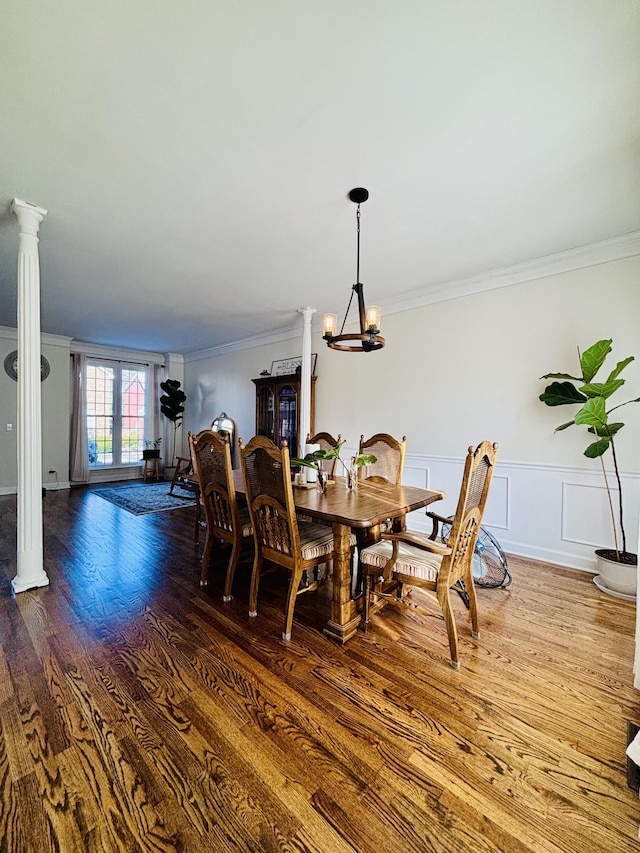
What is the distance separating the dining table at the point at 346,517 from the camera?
1.97 m

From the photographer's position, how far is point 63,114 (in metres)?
1.75

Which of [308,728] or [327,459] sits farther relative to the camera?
[327,459]

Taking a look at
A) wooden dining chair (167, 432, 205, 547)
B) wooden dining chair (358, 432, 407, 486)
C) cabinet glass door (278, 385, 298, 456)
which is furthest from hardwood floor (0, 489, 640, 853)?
cabinet glass door (278, 385, 298, 456)

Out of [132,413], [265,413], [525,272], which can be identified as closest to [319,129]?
[525,272]

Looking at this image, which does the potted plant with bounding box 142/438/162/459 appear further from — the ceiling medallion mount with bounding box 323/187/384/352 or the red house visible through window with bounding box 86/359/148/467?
the ceiling medallion mount with bounding box 323/187/384/352

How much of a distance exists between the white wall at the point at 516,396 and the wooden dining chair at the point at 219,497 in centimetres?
231

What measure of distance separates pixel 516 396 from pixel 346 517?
2.42m

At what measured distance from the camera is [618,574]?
8.52ft

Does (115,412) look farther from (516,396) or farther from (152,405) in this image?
(516,396)

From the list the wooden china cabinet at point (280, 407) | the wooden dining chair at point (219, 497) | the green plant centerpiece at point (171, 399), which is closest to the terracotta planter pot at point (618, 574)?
the wooden dining chair at point (219, 497)

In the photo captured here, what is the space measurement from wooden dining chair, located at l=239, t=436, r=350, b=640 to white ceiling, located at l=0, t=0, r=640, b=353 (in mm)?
1631

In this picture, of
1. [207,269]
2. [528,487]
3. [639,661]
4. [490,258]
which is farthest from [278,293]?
[639,661]

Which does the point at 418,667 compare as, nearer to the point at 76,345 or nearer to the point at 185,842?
the point at 185,842

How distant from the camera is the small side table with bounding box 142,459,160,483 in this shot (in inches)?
285
